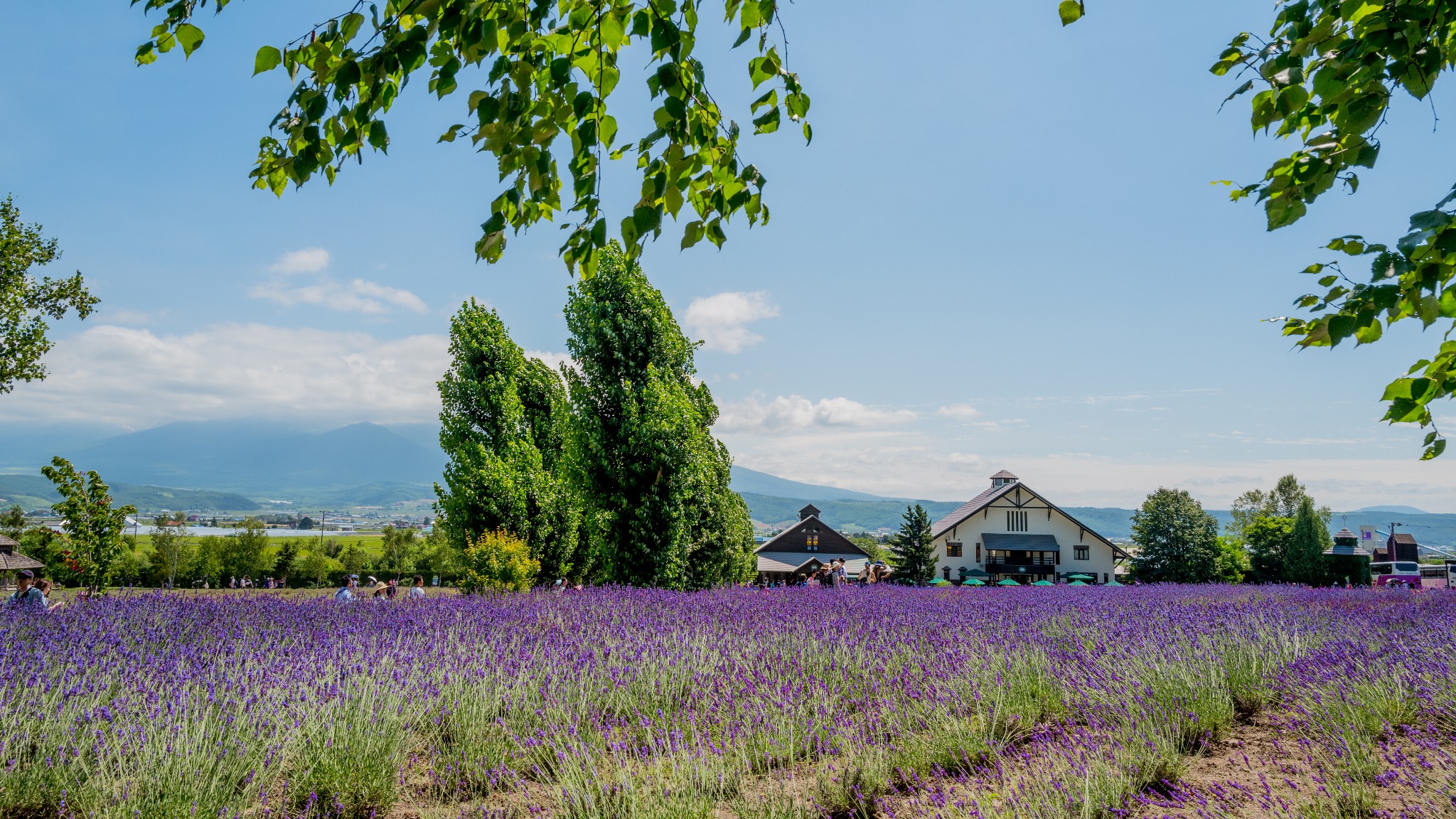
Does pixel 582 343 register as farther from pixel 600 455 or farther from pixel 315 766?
pixel 315 766

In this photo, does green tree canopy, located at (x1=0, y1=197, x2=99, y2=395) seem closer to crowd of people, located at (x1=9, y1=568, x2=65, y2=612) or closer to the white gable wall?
crowd of people, located at (x1=9, y1=568, x2=65, y2=612)

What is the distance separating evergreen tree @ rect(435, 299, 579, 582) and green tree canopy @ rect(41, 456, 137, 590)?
270 inches

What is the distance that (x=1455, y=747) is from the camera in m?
3.72

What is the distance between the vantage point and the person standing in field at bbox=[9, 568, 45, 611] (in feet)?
25.2

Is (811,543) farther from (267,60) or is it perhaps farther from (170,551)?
(267,60)

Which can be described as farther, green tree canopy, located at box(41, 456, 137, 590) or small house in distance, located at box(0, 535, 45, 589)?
small house in distance, located at box(0, 535, 45, 589)

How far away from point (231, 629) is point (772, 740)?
4704 mm

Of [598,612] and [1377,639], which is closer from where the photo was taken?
[1377,639]

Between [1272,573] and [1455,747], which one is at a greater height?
[1455,747]

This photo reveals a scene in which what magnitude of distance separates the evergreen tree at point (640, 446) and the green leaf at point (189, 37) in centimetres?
1027

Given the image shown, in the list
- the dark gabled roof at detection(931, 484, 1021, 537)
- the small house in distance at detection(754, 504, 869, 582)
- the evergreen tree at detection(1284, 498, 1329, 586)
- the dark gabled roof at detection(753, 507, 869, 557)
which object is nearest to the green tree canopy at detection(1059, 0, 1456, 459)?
the evergreen tree at detection(1284, 498, 1329, 586)

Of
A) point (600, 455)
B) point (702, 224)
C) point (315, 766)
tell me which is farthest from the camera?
point (600, 455)

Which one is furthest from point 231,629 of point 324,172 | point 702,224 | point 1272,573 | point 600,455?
point 1272,573

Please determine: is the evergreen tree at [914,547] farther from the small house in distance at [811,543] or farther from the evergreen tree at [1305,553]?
the small house in distance at [811,543]
